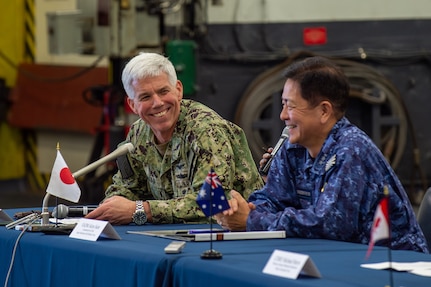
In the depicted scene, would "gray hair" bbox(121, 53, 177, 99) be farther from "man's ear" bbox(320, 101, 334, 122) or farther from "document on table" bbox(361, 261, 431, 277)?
"document on table" bbox(361, 261, 431, 277)

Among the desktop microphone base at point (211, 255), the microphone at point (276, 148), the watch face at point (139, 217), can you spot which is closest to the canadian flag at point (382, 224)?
the desktop microphone base at point (211, 255)

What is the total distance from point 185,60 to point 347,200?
5.89m

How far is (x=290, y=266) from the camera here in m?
3.45

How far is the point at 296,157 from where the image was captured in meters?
4.73


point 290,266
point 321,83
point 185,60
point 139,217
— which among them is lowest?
point 139,217

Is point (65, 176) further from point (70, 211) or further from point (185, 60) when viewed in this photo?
point (185, 60)

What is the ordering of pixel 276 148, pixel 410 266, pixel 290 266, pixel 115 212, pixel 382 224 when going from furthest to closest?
pixel 276 148 → pixel 115 212 → pixel 410 266 → pixel 290 266 → pixel 382 224

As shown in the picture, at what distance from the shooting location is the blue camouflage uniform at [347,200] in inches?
170

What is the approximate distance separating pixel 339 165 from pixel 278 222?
0.30 m

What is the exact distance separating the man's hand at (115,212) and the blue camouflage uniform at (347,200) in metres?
0.68

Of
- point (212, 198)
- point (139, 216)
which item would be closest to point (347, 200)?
point (212, 198)

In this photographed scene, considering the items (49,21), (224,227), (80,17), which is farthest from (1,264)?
(49,21)

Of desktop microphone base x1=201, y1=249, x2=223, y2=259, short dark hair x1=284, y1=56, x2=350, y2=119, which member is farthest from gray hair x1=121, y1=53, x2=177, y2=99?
desktop microphone base x1=201, y1=249, x2=223, y2=259

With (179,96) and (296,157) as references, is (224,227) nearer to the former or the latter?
(296,157)
